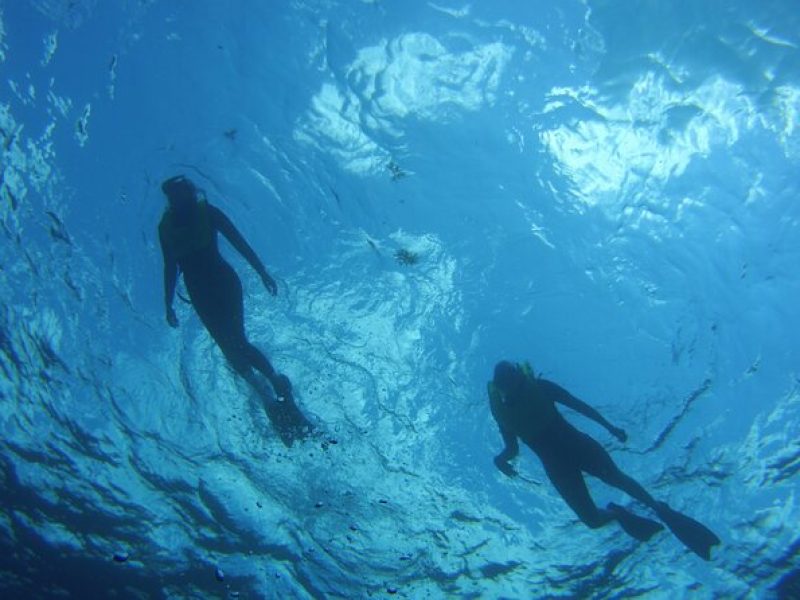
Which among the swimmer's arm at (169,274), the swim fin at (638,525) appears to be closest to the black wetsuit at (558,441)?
the swim fin at (638,525)

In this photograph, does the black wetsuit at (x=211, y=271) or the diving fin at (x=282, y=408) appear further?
the diving fin at (x=282, y=408)

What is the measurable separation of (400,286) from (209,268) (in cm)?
455

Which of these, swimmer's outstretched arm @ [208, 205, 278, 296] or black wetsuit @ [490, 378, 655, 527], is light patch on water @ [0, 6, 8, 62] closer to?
swimmer's outstretched arm @ [208, 205, 278, 296]

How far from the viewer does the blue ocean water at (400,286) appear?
944 centimetres

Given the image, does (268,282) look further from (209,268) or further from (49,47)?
(49,47)

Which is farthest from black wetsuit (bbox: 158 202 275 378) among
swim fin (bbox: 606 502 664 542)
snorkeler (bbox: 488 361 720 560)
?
swim fin (bbox: 606 502 664 542)

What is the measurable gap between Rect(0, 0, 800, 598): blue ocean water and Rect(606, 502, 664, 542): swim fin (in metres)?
3.84

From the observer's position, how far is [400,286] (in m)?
11.1

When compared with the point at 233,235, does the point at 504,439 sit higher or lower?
lower

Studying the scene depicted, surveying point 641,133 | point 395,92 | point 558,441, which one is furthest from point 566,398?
point 395,92

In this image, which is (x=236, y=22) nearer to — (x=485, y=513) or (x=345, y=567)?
(x=485, y=513)

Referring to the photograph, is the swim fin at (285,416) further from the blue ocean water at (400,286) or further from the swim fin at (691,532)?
the swim fin at (691,532)

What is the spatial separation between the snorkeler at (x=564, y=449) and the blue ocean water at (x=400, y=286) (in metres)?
3.33

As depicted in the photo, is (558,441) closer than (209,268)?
No
